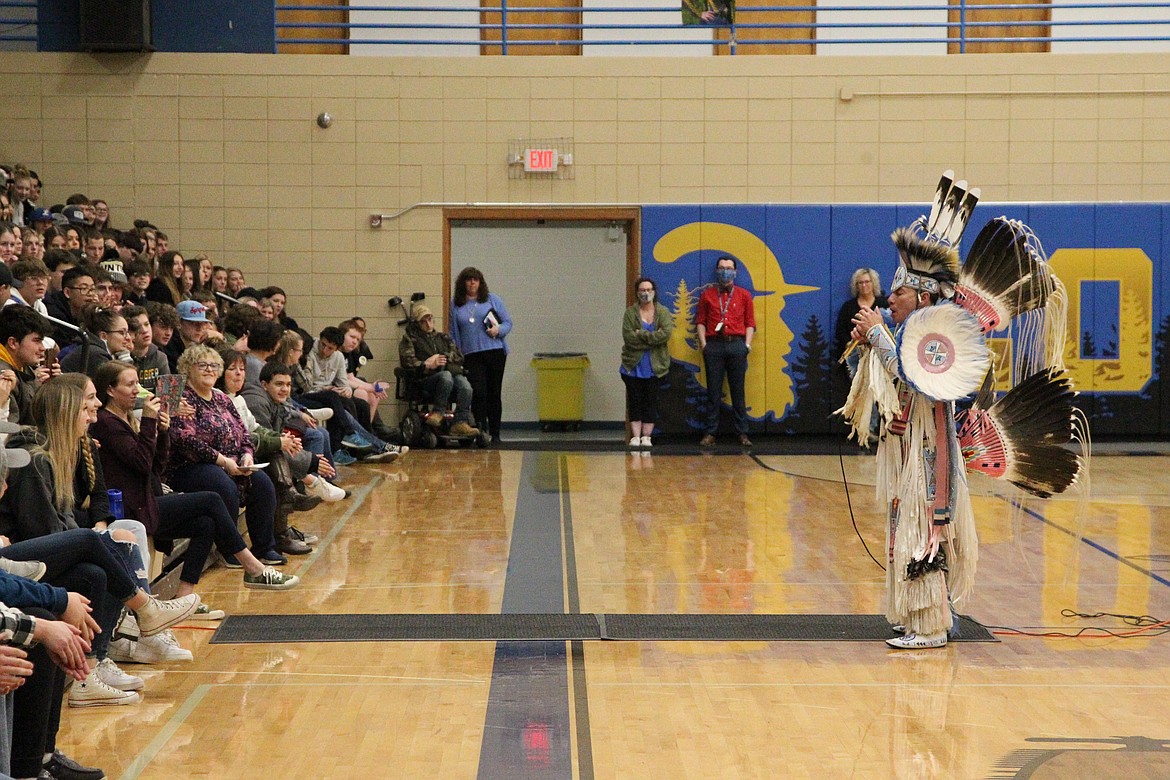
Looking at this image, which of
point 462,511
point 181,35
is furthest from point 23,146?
point 462,511

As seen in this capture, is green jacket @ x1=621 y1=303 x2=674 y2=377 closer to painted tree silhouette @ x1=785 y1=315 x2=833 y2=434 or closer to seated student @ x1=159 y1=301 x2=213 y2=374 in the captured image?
painted tree silhouette @ x1=785 y1=315 x2=833 y2=434

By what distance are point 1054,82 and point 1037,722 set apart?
9.54 metres

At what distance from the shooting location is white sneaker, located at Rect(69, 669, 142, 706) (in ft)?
14.7

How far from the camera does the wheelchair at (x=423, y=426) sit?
11.9 m

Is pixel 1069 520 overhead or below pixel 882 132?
below

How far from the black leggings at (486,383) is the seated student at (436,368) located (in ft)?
0.67

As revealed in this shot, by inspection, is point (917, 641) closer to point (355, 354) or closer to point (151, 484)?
point (151, 484)

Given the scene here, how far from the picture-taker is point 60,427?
466 cm

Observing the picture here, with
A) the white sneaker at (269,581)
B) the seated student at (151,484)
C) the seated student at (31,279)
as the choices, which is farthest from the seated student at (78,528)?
the seated student at (31,279)

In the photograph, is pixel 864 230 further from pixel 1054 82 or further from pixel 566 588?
pixel 566 588

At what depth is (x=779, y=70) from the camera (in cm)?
1254

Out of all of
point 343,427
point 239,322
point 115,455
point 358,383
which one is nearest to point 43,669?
point 115,455

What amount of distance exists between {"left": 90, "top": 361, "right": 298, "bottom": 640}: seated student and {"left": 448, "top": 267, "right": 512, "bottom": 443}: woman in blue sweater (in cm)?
624

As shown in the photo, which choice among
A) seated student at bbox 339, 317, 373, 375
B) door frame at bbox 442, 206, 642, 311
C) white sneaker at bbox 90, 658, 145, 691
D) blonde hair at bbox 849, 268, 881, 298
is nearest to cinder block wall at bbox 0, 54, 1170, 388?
door frame at bbox 442, 206, 642, 311
